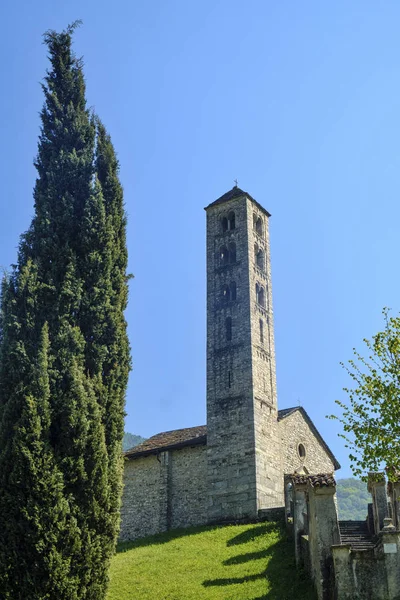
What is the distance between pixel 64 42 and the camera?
72.9 feet

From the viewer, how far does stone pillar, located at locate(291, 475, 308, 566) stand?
19906 mm

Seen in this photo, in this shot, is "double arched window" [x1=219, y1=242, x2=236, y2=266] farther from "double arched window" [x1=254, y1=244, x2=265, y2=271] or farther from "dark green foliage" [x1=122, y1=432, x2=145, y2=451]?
"dark green foliage" [x1=122, y1=432, x2=145, y2=451]

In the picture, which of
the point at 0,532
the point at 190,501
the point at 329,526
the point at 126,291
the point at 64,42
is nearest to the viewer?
the point at 0,532

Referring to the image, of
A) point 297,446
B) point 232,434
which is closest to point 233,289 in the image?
point 232,434

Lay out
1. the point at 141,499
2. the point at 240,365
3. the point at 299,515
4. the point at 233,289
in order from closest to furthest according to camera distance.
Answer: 1. the point at 299,515
2. the point at 240,365
3. the point at 141,499
4. the point at 233,289

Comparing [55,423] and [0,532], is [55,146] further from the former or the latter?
[0,532]

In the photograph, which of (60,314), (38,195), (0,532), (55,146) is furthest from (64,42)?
(0,532)

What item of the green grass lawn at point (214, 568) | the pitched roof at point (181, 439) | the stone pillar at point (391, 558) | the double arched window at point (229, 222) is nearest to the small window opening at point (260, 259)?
the double arched window at point (229, 222)

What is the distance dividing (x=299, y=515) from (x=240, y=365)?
14.1m

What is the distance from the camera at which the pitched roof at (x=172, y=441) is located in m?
35.2

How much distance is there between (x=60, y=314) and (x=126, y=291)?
2392 millimetres

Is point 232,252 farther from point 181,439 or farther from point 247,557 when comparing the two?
point 247,557

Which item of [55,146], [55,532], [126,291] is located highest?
[55,146]

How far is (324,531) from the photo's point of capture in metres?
15.9
